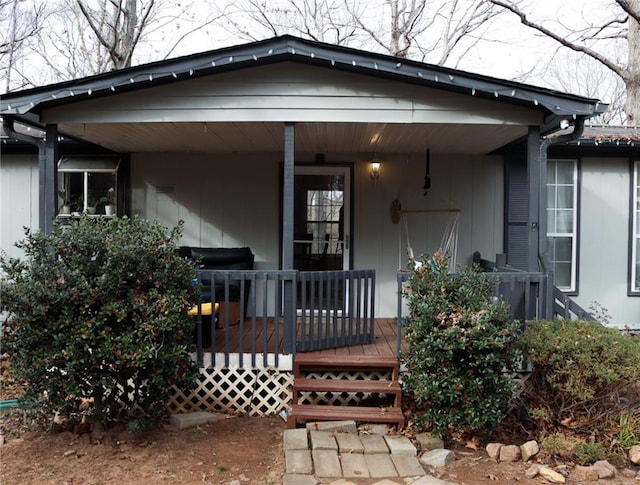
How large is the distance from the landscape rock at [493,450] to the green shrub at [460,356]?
0.39 feet

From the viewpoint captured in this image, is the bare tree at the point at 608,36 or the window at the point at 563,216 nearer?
the window at the point at 563,216

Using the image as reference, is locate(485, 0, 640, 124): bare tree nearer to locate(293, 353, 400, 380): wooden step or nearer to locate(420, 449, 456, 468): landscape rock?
locate(293, 353, 400, 380): wooden step

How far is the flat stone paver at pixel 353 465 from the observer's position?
10.3 ft

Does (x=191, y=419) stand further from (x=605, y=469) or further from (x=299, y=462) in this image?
(x=605, y=469)

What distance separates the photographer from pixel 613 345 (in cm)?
343

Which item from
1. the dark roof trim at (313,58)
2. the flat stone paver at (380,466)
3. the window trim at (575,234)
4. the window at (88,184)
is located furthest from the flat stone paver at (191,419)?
the window trim at (575,234)

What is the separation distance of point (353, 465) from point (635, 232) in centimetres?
509

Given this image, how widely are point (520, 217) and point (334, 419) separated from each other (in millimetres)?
3742

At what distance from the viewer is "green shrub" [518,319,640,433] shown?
11.1 feet

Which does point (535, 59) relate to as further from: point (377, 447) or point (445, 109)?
point (377, 447)

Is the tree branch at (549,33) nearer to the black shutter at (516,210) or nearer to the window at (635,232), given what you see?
the window at (635,232)

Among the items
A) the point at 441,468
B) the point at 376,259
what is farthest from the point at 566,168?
the point at 441,468

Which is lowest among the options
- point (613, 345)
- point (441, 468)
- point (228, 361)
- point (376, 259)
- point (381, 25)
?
point (441, 468)

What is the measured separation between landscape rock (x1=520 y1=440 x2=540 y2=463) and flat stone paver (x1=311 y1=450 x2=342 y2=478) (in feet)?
4.36
